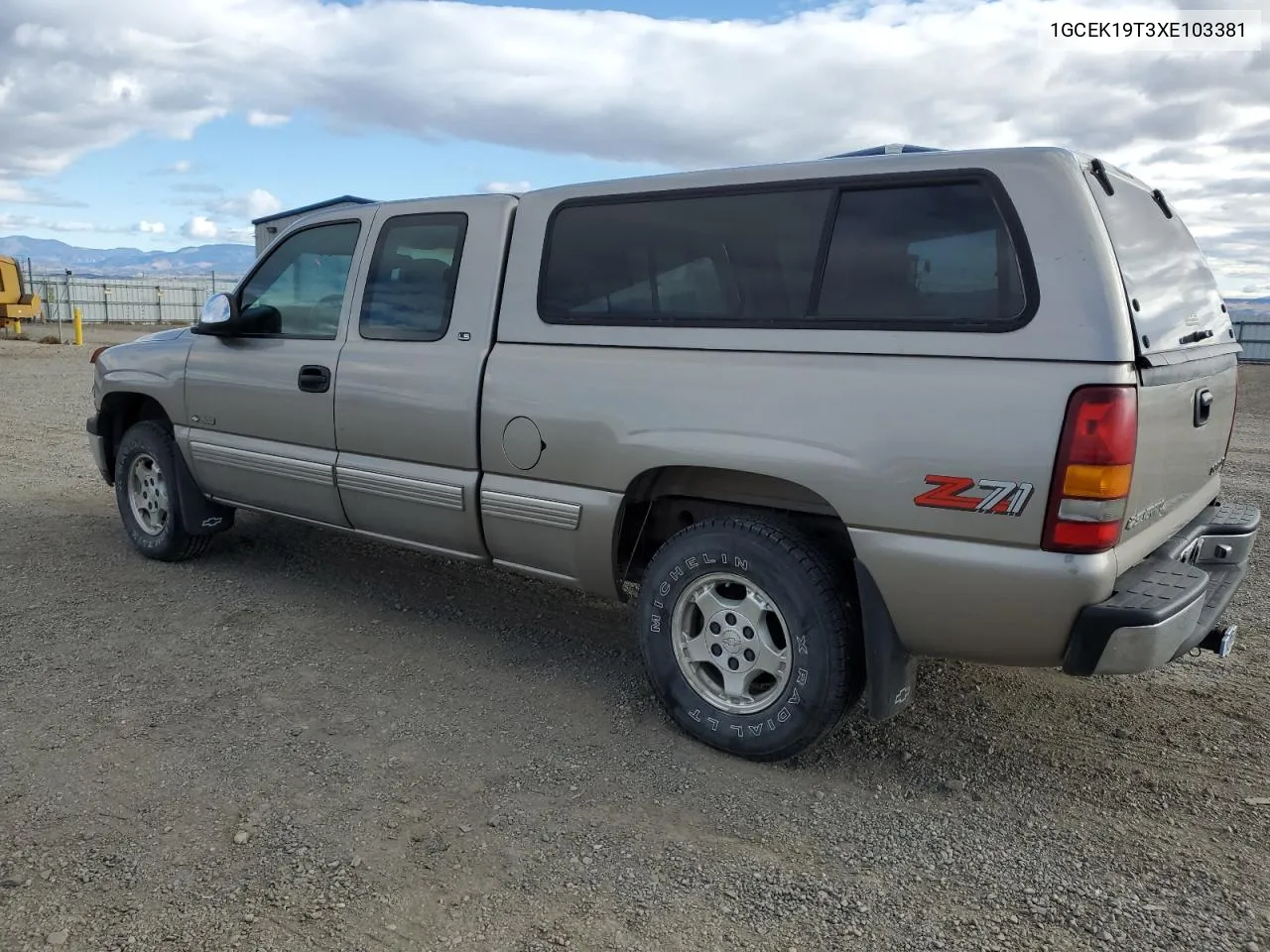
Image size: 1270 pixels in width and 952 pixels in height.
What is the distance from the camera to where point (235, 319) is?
4973 mm

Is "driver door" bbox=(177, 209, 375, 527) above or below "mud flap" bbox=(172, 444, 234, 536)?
above

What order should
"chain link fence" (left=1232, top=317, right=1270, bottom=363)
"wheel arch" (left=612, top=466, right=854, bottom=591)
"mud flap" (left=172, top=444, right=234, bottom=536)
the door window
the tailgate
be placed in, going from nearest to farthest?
the tailgate → "wheel arch" (left=612, top=466, right=854, bottom=591) → the door window → "mud flap" (left=172, top=444, right=234, bottom=536) → "chain link fence" (left=1232, top=317, right=1270, bottom=363)

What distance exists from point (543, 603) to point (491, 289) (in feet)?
5.76

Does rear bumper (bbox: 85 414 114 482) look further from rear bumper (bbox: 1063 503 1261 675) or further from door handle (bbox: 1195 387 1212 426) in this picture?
door handle (bbox: 1195 387 1212 426)

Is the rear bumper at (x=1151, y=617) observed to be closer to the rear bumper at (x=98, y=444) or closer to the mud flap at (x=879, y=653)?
the mud flap at (x=879, y=653)

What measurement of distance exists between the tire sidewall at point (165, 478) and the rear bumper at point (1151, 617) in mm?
4630

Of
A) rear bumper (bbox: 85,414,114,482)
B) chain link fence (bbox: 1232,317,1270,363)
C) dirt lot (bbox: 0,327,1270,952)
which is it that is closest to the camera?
dirt lot (bbox: 0,327,1270,952)

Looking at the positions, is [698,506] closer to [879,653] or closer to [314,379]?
[879,653]

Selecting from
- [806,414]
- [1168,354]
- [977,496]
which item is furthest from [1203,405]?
[806,414]

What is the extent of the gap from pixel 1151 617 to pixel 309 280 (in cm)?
391

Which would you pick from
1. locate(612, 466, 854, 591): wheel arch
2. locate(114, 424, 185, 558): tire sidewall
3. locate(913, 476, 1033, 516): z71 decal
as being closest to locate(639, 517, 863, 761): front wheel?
locate(612, 466, 854, 591): wheel arch

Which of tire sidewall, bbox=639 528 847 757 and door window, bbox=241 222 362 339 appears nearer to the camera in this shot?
tire sidewall, bbox=639 528 847 757

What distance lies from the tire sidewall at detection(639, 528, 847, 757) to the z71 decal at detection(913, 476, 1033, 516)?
21.0 inches

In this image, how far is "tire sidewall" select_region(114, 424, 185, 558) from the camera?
550 centimetres
